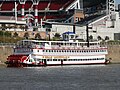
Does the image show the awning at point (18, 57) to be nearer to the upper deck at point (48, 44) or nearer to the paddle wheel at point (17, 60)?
the paddle wheel at point (17, 60)

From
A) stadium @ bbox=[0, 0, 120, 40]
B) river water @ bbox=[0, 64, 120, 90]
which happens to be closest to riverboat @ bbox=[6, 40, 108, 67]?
river water @ bbox=[0, 64, 120, 90]

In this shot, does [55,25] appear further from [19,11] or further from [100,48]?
[100,48]

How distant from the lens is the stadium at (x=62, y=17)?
144 m

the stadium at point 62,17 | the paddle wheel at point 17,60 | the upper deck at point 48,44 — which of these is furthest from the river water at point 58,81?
the stadium at point 62,17

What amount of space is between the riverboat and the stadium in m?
24.4

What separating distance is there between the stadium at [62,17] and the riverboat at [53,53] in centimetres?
2441

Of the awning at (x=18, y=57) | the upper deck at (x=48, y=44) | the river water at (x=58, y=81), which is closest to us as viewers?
Answer: the river water at (x=58, y=81)

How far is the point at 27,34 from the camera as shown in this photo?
134000mm

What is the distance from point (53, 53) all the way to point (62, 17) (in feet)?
213

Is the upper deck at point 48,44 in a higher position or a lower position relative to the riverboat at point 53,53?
higher

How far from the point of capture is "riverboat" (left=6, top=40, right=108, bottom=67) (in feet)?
325

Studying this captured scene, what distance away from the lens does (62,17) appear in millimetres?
166000

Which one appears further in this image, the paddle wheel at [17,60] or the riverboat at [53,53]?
the riverboat at [53,53]

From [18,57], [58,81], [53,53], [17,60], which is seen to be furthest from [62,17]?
[58,81]
